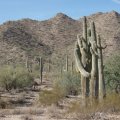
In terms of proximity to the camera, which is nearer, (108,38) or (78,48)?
(78,48)

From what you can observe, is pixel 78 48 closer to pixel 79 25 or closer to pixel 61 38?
pixel 61 38

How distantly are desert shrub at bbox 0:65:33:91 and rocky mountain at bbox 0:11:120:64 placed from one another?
30130 mm

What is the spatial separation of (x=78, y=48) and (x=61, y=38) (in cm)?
6555

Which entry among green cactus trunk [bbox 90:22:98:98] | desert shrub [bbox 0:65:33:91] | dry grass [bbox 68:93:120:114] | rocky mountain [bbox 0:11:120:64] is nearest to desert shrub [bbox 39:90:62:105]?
green cactus trunk [bbox 90:22:98:98]

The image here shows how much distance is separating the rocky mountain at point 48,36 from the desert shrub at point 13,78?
30130mm

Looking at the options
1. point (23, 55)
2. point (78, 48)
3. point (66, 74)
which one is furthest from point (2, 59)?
point (78, 48)

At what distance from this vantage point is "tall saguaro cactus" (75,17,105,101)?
17750mm

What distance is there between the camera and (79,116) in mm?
16125

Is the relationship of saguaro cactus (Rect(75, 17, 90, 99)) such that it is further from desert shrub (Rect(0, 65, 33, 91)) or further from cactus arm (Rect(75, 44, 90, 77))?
desert shrub (Rect(0, 65, 33, 91))

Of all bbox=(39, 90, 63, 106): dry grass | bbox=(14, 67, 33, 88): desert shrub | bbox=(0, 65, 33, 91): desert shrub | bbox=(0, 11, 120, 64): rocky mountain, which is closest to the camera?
bbox=(39, 90, 63, 106): dry grass

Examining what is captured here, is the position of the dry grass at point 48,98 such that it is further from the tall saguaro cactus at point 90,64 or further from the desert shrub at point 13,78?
the desert shrub at point 13,78

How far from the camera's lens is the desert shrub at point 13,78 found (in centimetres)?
3666

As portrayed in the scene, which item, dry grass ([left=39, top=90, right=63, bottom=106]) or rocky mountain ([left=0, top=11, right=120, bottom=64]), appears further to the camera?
rocky mountain ([left=0, top=11, right=120, bottom=64])

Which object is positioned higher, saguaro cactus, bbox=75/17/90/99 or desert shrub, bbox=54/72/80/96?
saguaro cactus, bbox=75/17/90/99
